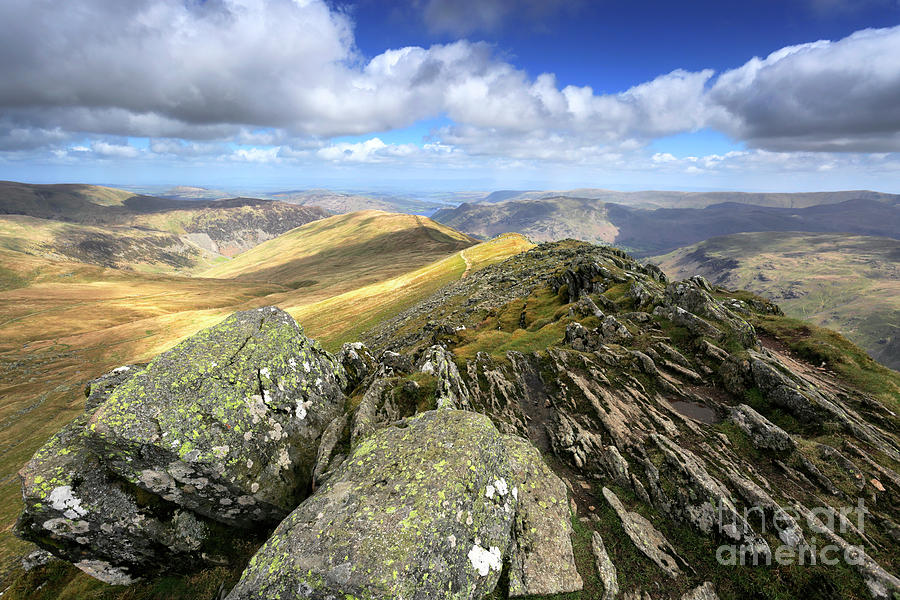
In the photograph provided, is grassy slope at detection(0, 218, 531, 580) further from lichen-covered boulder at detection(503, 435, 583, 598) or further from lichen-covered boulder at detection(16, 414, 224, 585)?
lichen-covered boulder at detection(503, 435, 583, 598)

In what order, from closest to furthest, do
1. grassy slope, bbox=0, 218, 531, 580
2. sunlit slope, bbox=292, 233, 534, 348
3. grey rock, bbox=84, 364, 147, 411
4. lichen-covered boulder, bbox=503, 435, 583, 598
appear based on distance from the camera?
lichen-covered boulder, bbox=503, 435, 583, 598
grey rock, bbox=84, 364, 147, 411
grassy slope, bbox=0, 218, 531, 580
sunlit slope, bbox=292, 233, 534, 348

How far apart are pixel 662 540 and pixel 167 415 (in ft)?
76.7

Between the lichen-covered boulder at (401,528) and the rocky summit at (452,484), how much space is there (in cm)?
7

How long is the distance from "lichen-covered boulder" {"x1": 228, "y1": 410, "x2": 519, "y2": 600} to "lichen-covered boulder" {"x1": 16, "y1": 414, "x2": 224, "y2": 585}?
677cm

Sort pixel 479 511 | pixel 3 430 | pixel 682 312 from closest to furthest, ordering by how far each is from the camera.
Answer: pixel 479 511
pixel 682 312
pixel 3 430

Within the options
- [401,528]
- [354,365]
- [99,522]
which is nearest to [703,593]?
[401,528]

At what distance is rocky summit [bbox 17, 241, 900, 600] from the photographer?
1244 cm

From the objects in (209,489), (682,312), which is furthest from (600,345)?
(209,489)

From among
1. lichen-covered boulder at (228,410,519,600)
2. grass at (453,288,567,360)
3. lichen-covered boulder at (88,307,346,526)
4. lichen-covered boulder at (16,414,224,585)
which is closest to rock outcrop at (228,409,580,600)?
lichen-covered boulder at (228,410,519,600)

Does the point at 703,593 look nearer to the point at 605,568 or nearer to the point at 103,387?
the point at 605,568

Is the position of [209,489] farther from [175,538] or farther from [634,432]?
[634,432]

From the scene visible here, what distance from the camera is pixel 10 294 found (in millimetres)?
178750
